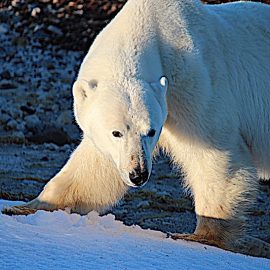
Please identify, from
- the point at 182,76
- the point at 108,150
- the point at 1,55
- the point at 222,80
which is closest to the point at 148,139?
the point at 108,150

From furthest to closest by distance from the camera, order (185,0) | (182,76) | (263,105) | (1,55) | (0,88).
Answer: (1,55)
(0,88)
(263,105)
(185,0)
(182,76)

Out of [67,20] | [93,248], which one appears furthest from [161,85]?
[67,20]

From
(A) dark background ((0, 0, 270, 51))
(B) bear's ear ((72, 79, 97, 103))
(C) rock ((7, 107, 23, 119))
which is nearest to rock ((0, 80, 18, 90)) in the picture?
(C) rock ((7, 107, 23, 119))

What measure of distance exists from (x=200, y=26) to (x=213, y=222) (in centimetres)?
105

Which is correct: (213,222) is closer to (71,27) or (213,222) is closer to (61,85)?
(61,85)

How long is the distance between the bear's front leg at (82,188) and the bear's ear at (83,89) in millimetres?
668

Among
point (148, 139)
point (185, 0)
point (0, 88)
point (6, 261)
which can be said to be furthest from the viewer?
point (0, 88)

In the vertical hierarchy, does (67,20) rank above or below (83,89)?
below

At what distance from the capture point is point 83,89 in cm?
404

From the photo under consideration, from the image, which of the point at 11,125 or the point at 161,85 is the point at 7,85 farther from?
the point at 161,85

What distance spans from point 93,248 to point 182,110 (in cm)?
100

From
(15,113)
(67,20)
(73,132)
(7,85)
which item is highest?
(73,132)

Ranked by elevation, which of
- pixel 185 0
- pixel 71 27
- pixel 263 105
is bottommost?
pixel 71 27

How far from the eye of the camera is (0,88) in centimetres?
1262
